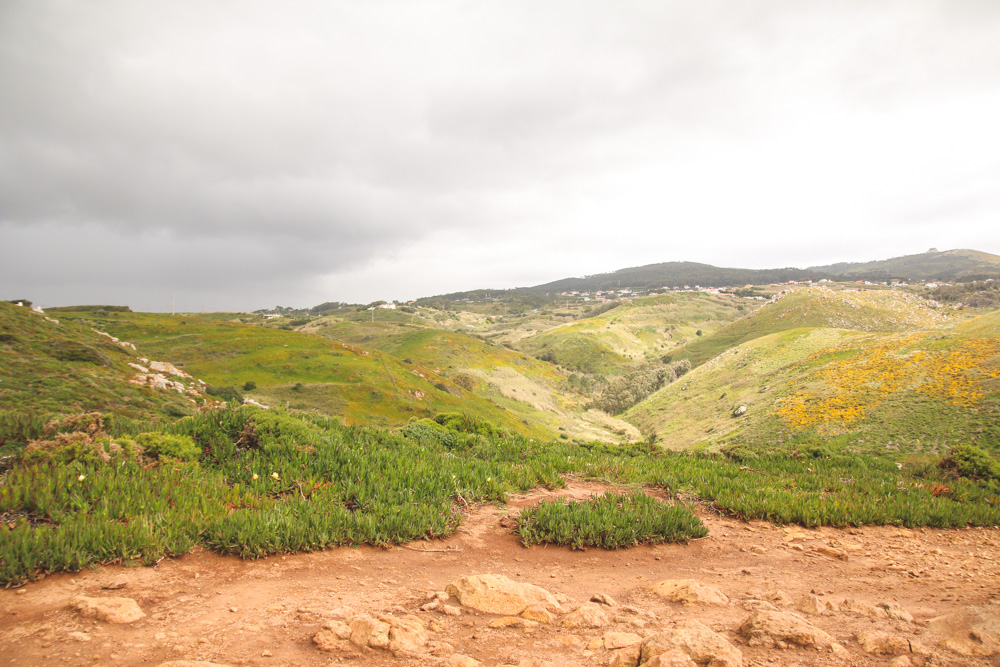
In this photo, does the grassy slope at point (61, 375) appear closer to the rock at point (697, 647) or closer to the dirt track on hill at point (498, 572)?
the dirt track on hill at point (498, 572)

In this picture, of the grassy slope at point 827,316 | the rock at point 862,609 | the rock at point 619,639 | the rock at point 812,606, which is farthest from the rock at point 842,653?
the grassy slope at point 827,316

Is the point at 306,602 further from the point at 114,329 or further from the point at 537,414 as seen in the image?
the point at 114,329

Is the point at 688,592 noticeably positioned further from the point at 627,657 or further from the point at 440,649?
the point at 440,649

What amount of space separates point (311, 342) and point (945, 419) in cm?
5592

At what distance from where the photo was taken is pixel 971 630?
3.38 m

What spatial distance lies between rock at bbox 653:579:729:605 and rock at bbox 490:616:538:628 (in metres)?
1.69

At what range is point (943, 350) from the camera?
2355 centimetres

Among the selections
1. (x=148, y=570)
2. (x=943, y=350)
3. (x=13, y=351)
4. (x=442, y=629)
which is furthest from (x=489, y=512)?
(x=943, y=350)

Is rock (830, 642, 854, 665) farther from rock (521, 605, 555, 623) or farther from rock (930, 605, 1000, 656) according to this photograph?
rock (521, 605, 555, 623)

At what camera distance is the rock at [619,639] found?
3.51 meters

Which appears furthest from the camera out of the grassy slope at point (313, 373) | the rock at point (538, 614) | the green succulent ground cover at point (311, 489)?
the grassy slope at point (313, 373)

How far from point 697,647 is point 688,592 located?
5.15 ft

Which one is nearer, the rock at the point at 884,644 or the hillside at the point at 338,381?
the rock at the point at 884,644

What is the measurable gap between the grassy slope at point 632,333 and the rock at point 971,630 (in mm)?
97312
